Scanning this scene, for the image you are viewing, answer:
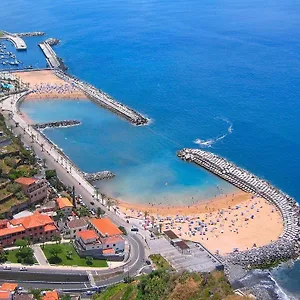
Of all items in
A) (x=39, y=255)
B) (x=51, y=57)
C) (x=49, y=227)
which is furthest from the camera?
(x=51, y=57)

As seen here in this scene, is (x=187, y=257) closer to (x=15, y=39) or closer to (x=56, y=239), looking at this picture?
(x=56, y=239)

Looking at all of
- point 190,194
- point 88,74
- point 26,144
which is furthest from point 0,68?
point 190,194

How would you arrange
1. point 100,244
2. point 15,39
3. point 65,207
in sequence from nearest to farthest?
point 100,244 < point 65,207 < point 15,39

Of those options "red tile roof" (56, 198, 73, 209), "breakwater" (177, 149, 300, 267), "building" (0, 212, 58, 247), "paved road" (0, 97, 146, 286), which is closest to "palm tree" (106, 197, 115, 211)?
"paved road" (0, 97, 146, 286)

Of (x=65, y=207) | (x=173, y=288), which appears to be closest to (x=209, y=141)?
(x=65, y=207)

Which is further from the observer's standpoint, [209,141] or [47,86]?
[47,86]

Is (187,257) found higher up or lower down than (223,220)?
higher up

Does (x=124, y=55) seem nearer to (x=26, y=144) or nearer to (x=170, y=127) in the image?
(x=170, y=127)

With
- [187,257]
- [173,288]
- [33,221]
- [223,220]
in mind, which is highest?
[173,288]
